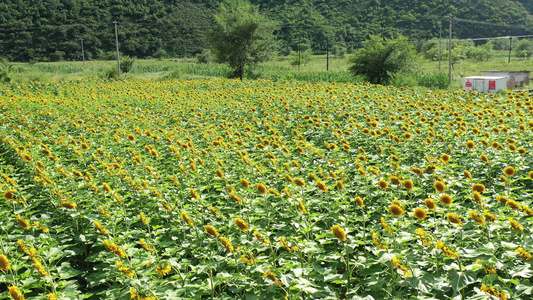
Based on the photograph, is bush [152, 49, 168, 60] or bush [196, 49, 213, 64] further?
bush [152, 49, 168, 60]

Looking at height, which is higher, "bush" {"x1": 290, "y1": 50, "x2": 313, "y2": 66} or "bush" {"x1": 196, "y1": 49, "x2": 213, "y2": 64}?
"bush" {"x1": 196, "y1": 49, "x2": 213, "y2": 64}

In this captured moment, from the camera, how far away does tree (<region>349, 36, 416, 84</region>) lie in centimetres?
2494

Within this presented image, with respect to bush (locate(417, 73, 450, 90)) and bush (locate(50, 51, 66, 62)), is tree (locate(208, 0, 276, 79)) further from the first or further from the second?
bush (locate(50, 51, 66, 62))

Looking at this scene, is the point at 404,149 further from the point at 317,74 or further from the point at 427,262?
the point at 317,74

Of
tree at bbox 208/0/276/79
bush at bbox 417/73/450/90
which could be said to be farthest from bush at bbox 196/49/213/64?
bush at bbox 417/73/450/90

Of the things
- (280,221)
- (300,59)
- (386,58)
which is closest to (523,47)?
(300,59)

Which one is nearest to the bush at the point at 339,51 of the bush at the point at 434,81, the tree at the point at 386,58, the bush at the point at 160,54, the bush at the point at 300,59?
the bush at the point at 300,59

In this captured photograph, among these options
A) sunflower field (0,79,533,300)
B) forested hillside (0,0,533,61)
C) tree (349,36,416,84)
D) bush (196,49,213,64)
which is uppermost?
forested hillside (0,0,533,61)

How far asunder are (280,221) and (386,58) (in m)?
23.2

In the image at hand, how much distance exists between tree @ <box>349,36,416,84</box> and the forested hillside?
38598mm

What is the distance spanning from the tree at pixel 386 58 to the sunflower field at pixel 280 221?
18570 mm

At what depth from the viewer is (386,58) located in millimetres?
24938

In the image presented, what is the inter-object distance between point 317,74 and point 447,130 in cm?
2863

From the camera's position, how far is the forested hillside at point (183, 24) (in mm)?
64062
